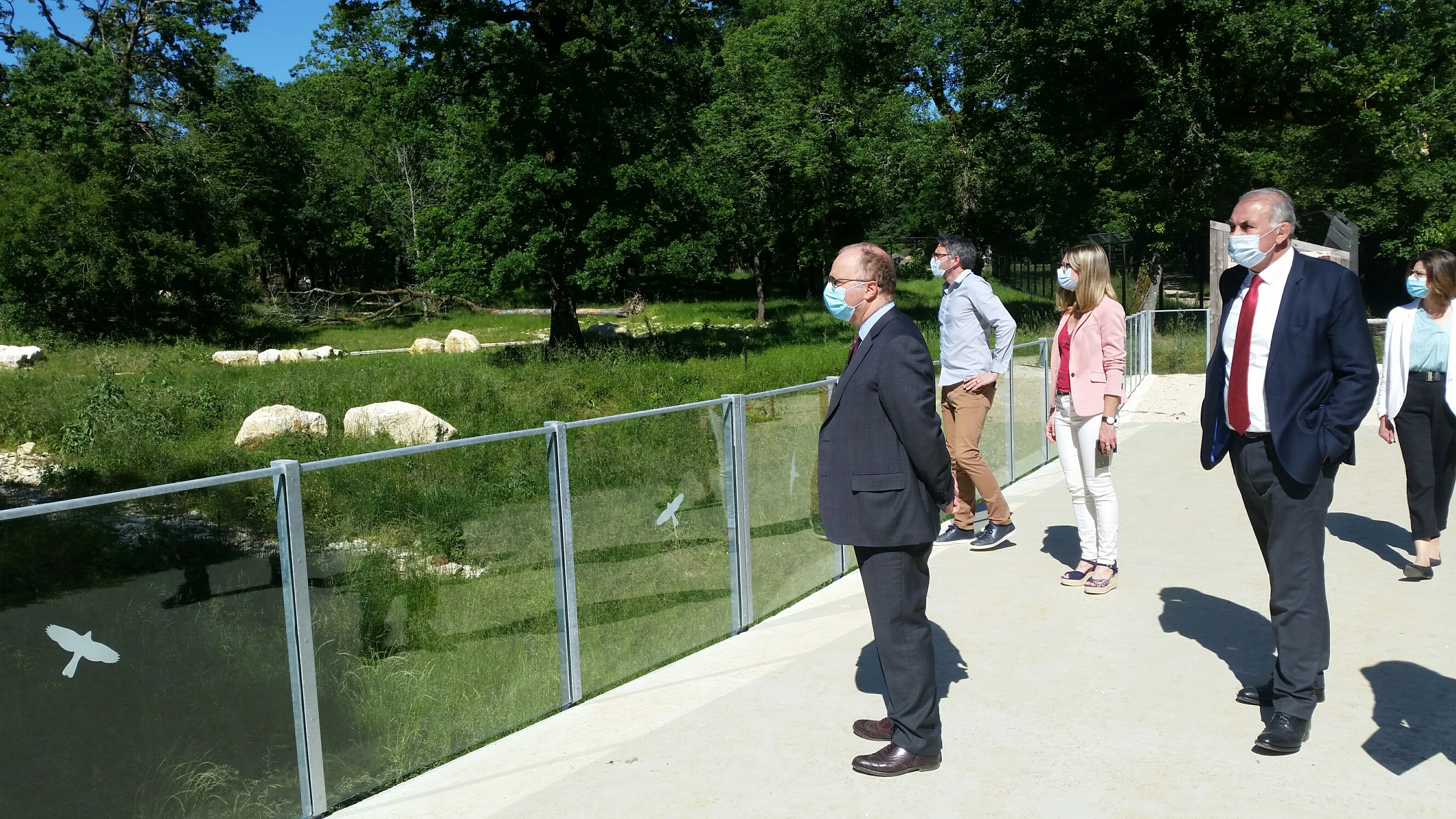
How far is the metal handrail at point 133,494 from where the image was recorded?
9.77 feet

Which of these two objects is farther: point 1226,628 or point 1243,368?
point 1226,628

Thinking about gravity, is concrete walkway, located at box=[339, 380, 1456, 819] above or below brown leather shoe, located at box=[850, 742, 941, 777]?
below

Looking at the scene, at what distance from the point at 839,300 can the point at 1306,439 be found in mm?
1862

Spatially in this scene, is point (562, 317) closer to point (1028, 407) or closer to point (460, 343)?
point (460, 343)

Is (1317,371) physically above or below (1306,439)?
above

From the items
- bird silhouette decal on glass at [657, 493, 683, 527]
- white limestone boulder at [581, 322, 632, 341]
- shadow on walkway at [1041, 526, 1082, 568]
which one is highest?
bird silhouette decal on glass at [657, 493, 683, 527]

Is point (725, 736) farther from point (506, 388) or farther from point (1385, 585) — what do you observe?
point (506, 388)

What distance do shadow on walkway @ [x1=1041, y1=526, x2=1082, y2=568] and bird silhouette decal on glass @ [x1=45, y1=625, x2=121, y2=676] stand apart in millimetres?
5392

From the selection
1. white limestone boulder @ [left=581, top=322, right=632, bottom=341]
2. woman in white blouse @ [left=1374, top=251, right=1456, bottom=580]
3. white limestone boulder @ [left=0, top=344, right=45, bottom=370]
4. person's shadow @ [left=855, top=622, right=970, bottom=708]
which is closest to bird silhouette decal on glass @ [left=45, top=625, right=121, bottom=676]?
person's shadow @ [left=855, top=622, right=970, bottom=708]

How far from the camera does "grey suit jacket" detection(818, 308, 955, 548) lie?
150 inches

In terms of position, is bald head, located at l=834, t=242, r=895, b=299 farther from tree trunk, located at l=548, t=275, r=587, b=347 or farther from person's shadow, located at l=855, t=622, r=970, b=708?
tree trunk, located at l=548, t=275, r=587, b=347

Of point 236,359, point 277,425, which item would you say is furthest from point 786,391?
point 236,359

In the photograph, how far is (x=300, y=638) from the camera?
146 inches

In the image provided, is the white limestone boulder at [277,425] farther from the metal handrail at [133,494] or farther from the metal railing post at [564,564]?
the metal handrail at [133,494]
